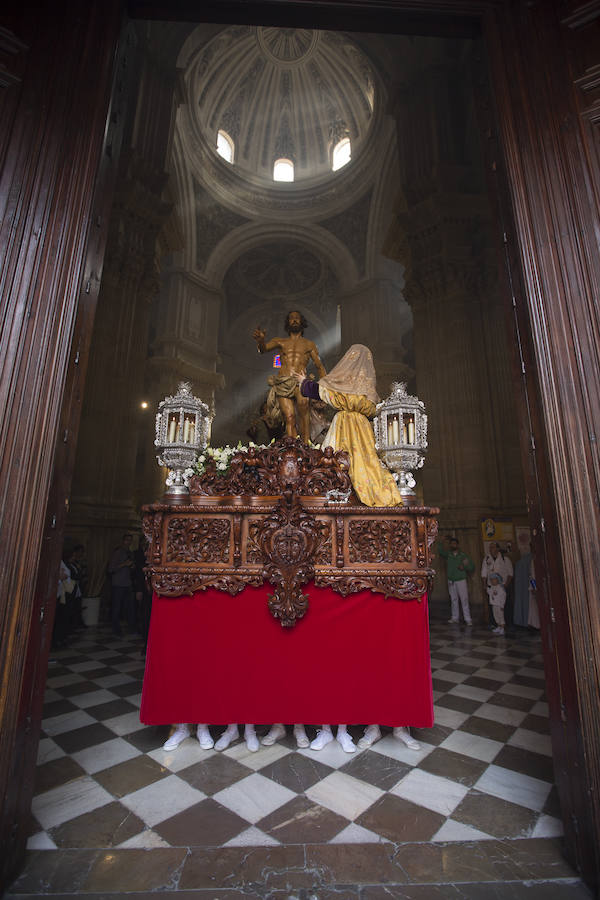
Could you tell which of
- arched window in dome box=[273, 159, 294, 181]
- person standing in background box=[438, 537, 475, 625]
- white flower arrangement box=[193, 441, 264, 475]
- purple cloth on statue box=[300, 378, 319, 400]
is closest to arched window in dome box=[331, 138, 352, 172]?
arched window in dome box=[273, 159, 294, 181]

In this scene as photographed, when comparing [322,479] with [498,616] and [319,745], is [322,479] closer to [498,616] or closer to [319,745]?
[319,745]

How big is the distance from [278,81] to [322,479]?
2056 cm

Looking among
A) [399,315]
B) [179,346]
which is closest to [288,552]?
[179,346]

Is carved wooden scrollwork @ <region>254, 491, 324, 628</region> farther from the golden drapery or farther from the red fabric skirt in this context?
the golden drapery

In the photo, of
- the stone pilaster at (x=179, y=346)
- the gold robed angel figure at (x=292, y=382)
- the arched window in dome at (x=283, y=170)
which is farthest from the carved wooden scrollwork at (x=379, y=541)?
the arched window in dome at (x=283, y=170)

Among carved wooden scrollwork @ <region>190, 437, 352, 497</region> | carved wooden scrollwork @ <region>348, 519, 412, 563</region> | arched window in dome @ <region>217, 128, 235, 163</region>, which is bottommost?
carved wooden scrollwork @ <region>348, 519, 412, 563</region>

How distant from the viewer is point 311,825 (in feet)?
5.87

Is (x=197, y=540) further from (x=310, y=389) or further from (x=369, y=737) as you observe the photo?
(x=310, y=389)

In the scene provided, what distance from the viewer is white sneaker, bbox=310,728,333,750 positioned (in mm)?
2545

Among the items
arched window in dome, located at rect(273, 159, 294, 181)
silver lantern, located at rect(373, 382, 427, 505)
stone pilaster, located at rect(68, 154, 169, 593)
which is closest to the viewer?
silver lantern, located at rect(373, 382, 427, 505)

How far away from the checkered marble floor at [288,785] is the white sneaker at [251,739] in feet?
0.15

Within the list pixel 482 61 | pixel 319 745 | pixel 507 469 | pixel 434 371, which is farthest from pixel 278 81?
pixel 319 745

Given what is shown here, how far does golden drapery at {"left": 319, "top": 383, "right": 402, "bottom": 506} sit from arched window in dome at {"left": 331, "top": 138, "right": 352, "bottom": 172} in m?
17.1

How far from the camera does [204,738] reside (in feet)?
8.48
